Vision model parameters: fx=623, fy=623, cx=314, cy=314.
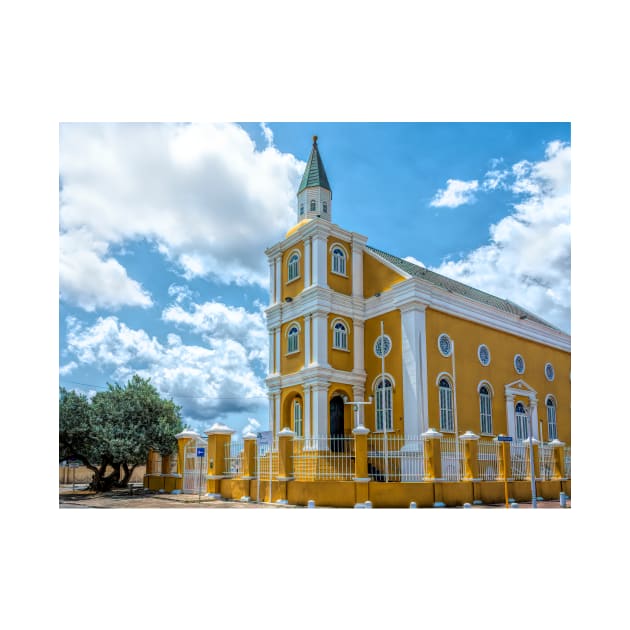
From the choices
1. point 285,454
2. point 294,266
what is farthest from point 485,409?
point 285,454

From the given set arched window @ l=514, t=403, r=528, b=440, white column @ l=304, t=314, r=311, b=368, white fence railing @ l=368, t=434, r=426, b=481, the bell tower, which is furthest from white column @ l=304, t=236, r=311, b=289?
arched window @ l=514, t=403, r=528, b=440

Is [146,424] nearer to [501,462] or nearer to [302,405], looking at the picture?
[302,405]

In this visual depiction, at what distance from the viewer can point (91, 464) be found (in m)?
23.5

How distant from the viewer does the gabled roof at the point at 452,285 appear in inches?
917

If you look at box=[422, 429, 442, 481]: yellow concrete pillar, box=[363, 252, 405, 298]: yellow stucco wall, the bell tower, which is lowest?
box=[422, 429, 442, 481]: yellow concrete pillar

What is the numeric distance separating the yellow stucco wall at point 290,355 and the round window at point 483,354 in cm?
631

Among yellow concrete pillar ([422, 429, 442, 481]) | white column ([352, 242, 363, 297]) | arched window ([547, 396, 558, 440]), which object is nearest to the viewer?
yellow concrete pillar ([422, 429, 442, 481])

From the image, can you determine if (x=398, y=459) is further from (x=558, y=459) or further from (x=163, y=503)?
(x=163, y=503)

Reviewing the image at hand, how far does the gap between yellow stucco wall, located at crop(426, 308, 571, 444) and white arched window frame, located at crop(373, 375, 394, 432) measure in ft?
4.47

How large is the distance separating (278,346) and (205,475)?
5128 millimetres

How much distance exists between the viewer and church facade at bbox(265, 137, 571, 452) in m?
Answer: 19.8

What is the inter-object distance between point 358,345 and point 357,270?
8.88 feet

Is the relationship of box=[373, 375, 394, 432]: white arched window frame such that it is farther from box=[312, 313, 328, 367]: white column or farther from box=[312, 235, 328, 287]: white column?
box=[312, 235, 328, 287]: white column

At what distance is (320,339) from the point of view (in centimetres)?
2023
